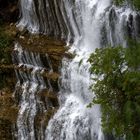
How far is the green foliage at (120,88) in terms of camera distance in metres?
8.53

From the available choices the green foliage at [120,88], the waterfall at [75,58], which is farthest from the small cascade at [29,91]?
the green foliage at [120,88]

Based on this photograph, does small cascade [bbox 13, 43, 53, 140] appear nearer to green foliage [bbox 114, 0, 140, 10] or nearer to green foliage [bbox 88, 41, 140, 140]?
green foliage [bbox 114, 0, 140, 10]

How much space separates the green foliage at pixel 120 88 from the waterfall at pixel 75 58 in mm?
2042

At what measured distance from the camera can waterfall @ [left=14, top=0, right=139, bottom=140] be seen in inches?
449

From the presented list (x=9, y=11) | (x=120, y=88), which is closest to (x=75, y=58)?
(x=9, y=11)

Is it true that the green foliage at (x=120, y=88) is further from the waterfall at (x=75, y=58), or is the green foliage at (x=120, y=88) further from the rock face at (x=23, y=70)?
the rock face at (x=23, y=70)

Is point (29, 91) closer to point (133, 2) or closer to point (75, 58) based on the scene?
point (75, 58)

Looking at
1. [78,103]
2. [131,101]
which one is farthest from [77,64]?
[131,101]

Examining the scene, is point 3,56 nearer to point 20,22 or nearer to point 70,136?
point 20,22

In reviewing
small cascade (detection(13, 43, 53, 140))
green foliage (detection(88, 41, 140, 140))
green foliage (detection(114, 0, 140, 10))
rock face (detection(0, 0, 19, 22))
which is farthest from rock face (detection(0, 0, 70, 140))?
green foliage (detection(88, 41, 140, 140))

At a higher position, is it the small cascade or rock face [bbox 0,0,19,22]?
rock face [bbox 0,0,19,22]

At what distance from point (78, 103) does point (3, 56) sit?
2538 mm

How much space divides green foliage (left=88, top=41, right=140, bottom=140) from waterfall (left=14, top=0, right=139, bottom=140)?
2.04 m

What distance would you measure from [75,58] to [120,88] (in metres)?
3.40
